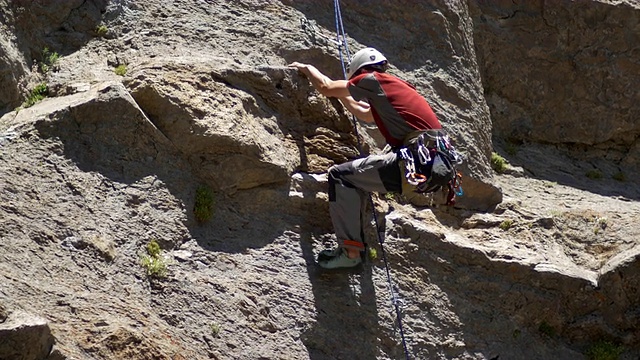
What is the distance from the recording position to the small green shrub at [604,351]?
11.1 metres

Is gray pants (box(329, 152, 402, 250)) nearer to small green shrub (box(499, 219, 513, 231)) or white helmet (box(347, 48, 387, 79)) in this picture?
white helmet (box(347, 48, 387, 79))

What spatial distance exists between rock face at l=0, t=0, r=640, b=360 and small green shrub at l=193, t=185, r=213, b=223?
0.18 ft

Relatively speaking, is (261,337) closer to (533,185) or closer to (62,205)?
(62,205)

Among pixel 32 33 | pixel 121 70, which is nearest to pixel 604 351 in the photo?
pixel 121 70

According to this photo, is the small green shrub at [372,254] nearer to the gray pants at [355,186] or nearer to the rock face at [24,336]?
the gray pants at [355,186]

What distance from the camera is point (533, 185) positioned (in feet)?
43.1

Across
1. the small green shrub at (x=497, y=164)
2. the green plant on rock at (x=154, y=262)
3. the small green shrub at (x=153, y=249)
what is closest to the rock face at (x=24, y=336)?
the green plant on rock at (x=154, y=262)

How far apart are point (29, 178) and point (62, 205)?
37cm

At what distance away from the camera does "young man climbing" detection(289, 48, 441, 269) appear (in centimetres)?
968

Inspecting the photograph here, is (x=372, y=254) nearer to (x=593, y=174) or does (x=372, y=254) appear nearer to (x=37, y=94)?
(x=37, y=94)

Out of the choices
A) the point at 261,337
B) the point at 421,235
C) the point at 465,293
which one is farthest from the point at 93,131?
the point at 465,293

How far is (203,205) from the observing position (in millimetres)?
9617

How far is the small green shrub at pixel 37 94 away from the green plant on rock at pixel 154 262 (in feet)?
6.51

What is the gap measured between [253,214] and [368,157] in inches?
51.1
